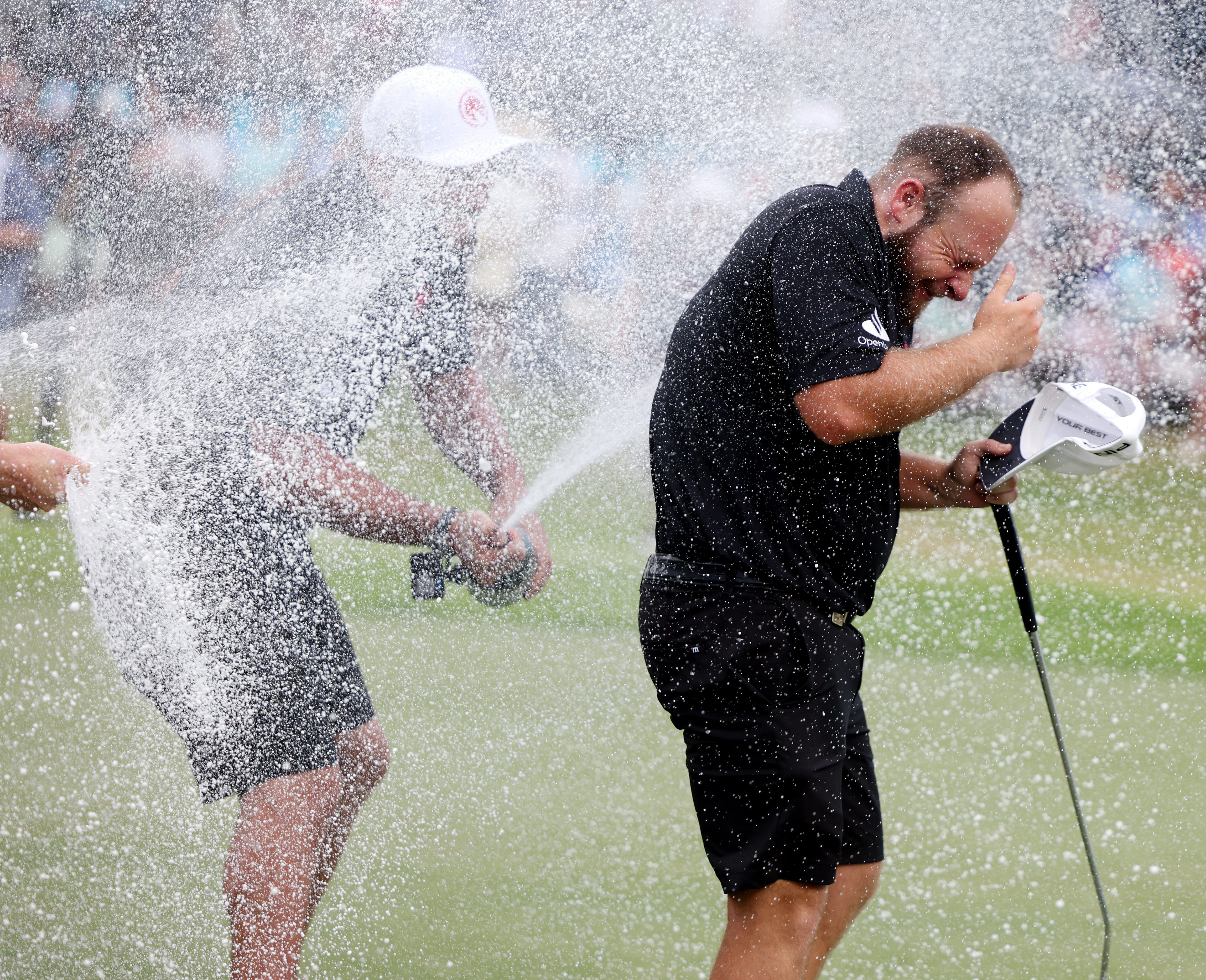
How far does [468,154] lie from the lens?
10.0 ft

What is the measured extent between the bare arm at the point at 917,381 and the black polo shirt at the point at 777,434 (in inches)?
1.9

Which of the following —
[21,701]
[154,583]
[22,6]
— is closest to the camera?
[154,583]

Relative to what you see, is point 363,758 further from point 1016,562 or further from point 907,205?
point 907,205

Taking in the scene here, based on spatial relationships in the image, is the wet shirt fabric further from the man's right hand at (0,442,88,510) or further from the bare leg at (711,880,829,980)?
the bare leg at (711,880,829,980)

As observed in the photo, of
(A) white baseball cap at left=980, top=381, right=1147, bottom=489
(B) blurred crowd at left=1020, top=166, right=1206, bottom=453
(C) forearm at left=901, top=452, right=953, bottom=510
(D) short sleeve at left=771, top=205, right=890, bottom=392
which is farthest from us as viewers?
(B) blurred crowd at left=1020, top=166, right=1206, bottom=453

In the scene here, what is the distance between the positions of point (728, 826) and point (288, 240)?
2043 mm

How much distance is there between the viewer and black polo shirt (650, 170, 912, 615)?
1.81 meters

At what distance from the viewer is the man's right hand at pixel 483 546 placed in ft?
8.01

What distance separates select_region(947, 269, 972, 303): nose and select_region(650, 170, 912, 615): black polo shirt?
8cm

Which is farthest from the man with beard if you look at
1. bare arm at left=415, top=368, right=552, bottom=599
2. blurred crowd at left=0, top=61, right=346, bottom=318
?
blurred crowd at left=0, top=61, right=346, bottom=318

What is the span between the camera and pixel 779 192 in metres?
4.88

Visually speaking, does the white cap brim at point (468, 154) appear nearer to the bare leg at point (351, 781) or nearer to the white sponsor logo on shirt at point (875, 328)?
the bare leg at point (351, 781)

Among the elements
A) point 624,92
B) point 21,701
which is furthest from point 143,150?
point 21,701

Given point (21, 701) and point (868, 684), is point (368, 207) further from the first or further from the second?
point (868, 684)
